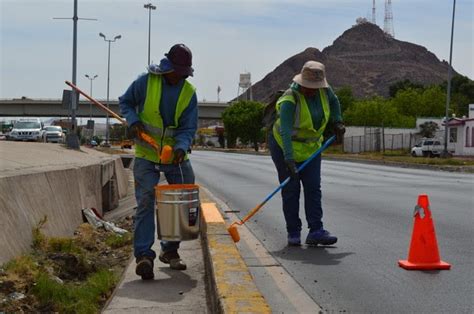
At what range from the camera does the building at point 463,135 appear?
49.8m

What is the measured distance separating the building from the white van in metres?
30.3

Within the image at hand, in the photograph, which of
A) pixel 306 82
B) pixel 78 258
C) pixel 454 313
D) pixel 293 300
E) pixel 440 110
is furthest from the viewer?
pixel 440 110

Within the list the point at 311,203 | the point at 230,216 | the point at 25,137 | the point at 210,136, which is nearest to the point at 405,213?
the point at 230,216

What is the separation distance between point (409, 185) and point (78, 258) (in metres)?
12.2

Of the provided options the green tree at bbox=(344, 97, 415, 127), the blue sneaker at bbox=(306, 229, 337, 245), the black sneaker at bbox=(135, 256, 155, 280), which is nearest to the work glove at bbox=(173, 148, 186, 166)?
the black sneaker at bbox=(135, 256, 155, 280)

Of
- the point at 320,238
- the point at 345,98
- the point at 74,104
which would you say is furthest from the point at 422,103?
the point at 320,238

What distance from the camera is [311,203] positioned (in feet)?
24.1

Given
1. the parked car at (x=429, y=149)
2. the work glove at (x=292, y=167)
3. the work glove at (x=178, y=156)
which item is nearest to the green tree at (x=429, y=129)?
the parked car at (x=429, y=149)

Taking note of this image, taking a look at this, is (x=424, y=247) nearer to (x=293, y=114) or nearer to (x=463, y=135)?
(x=293, y=114)

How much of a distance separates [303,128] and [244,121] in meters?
73.7

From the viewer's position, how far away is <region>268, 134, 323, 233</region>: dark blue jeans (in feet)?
24.1

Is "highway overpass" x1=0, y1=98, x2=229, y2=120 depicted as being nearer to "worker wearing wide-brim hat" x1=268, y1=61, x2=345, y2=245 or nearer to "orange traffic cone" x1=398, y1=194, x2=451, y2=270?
"worker wearing wide-brim hat" x1=268, y1=61, x2=345, y2=245

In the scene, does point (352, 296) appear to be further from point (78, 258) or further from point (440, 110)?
point (440, 110)

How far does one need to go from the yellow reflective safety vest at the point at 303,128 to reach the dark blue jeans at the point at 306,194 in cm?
13
